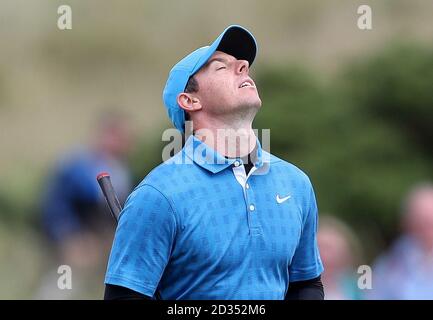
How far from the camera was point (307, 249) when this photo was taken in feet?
11.8

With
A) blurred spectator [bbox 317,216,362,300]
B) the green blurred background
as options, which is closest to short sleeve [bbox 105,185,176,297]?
blurred spectator [bbox 317,216,362,300]

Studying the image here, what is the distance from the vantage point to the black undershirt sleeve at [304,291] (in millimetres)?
3598

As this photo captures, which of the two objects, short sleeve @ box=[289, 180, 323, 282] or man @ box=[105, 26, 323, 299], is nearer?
man @ box=[105, 26, 323, 299]

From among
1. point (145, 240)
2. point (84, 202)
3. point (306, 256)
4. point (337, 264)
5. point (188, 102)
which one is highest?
point (188, 102)

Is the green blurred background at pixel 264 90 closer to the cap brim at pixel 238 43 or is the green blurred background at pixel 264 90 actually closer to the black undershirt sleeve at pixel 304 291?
the black undershirt sleeve at pixel 304 291

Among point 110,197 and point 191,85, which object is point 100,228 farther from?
point 191,85

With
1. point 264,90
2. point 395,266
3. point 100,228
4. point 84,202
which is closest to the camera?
point 395,266

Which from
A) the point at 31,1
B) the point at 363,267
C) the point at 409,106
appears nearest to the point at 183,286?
the point at 363,267

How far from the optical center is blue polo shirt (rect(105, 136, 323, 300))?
130 inches

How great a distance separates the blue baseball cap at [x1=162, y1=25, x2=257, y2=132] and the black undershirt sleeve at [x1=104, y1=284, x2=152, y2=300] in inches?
25.3

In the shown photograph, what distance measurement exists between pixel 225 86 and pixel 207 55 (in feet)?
0.43

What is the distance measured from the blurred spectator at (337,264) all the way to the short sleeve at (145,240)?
2333mm

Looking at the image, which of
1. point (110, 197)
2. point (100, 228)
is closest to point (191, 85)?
point (110, 197)

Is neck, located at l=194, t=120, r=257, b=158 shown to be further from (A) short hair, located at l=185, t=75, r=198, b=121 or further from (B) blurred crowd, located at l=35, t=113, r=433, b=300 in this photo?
(B) blurred crowd, located at l=35, t=113, r=433, b=300
